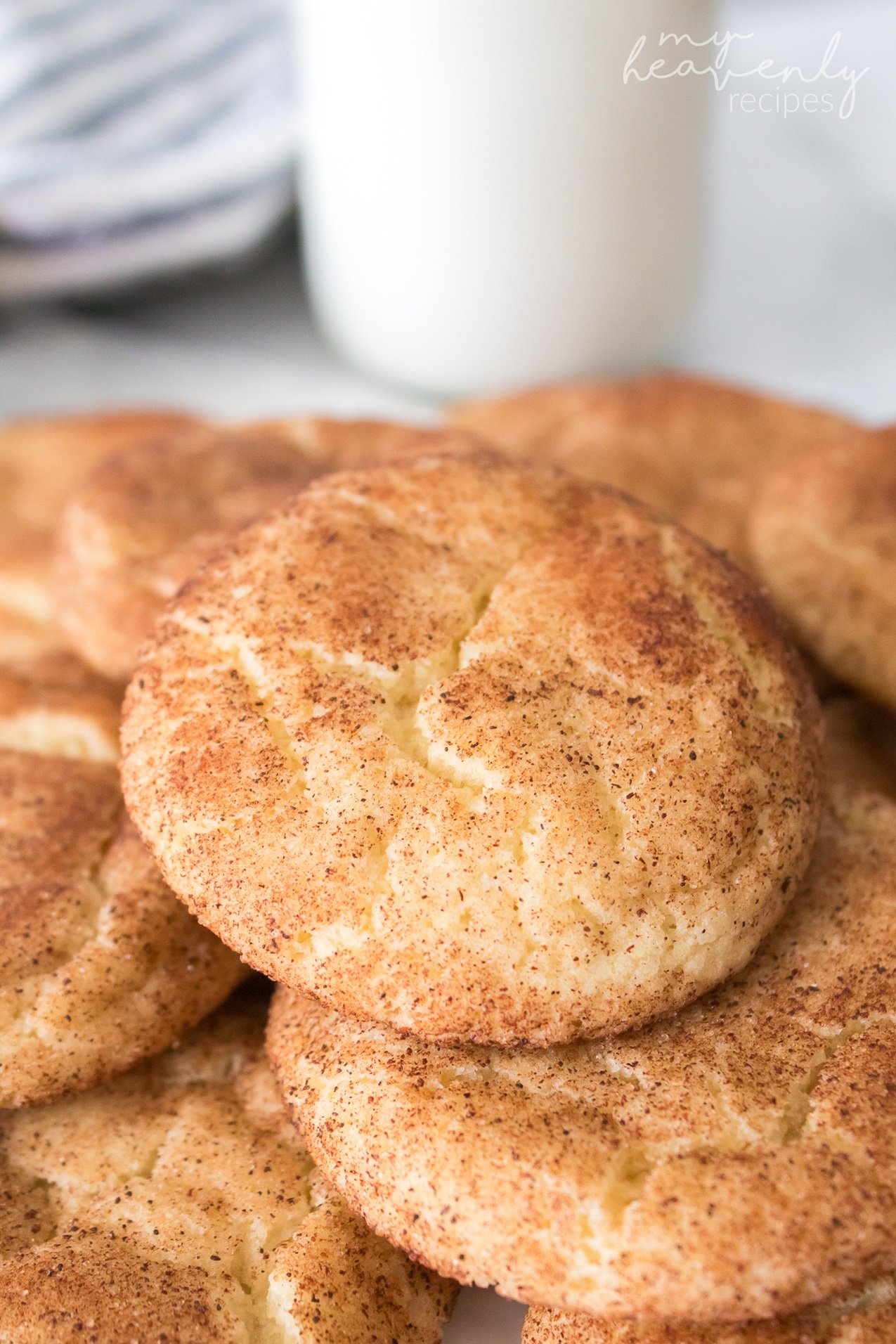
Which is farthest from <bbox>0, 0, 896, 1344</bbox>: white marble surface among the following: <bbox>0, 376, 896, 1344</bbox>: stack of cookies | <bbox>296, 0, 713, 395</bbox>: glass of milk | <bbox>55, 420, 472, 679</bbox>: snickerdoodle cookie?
<bbox>0, 376, 896, 1344</bbox>: stack of cookies

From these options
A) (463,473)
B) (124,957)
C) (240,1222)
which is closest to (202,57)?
(463,473)

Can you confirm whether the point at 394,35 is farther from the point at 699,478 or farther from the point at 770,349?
the point at 770,349

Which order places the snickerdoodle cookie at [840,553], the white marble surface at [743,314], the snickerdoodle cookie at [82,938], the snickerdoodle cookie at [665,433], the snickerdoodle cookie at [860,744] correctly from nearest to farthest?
the snickerdoodle cookie at [82,938] < the snickerdoodle cookie at [860,744] < the snickerdoodle cookie at [840,553] < the snickerdoodle cookie at [665,433] < the white marble surface at [743,314]

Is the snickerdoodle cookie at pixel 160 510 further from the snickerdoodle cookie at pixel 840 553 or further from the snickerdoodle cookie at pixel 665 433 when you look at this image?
the snickerdoodle cookie at pixel 840 553

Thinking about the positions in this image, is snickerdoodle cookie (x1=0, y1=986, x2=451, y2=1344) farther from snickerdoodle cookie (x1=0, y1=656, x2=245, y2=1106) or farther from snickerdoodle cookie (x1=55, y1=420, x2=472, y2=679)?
snickerdoodle cookie (x1=55, y1=420, x2=472, y2=679)

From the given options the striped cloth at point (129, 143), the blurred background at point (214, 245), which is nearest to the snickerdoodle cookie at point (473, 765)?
the blurred background at point (214, 245)

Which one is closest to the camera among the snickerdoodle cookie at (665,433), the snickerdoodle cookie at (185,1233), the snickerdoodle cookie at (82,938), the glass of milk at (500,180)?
the snickerdoodle cookie at (185,1233)

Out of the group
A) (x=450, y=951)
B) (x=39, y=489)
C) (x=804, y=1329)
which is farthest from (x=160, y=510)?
(x=804, y=1329)
